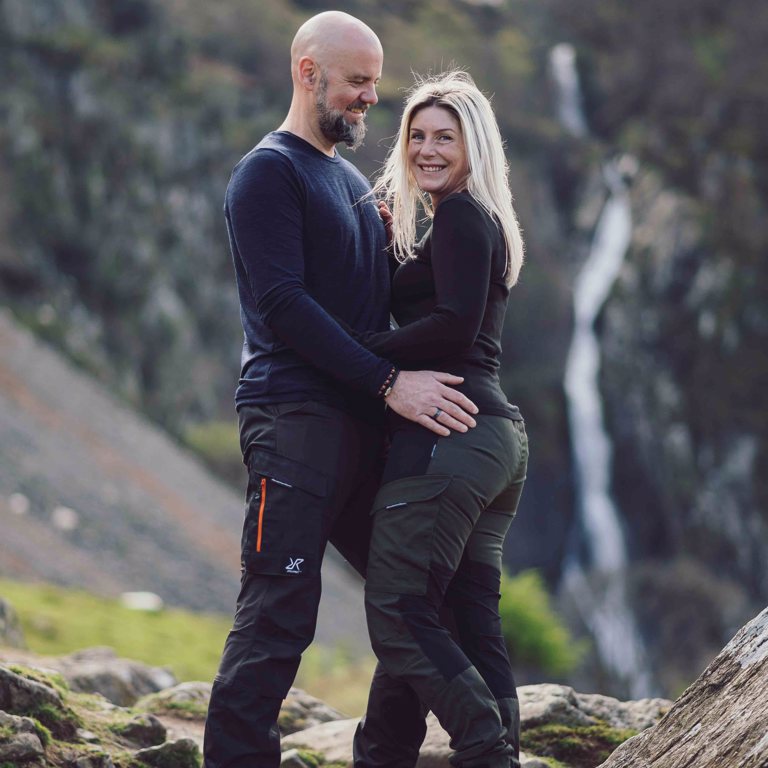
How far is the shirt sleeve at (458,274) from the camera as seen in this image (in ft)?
15.5

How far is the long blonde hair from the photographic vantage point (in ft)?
15.9

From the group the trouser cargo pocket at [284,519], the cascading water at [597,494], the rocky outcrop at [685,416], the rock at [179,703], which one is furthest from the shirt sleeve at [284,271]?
Result: the rocky outcrop at [685,416]

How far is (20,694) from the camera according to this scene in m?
5.15

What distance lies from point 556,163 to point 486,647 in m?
51.5

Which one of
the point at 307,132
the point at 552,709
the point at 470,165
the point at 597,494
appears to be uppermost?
the point at 597,494

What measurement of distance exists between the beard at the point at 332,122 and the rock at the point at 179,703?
302 cm

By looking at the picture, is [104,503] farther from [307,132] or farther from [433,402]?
[433,402]

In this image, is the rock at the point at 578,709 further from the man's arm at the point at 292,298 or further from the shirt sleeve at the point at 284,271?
the shirt sleeve at the point at 284,271

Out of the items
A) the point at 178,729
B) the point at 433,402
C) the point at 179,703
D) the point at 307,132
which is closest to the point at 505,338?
the point at 179,703

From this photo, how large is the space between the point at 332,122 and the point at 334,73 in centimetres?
19

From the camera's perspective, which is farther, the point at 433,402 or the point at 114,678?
the point at 114,678

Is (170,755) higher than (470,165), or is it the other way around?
(470,165)

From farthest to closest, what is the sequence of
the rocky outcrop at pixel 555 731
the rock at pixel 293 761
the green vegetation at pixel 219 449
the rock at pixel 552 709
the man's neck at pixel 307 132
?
the green vegetation at pixel 219 449, the rock at pixel 552 709, the rocky outcrop at pixel 555 731, the rock at pixel 293 761, the man's neck at pixel 307 132

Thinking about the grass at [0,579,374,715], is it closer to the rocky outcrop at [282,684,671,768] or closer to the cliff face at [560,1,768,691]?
the rocky outcrop at [282,684,671,768]
